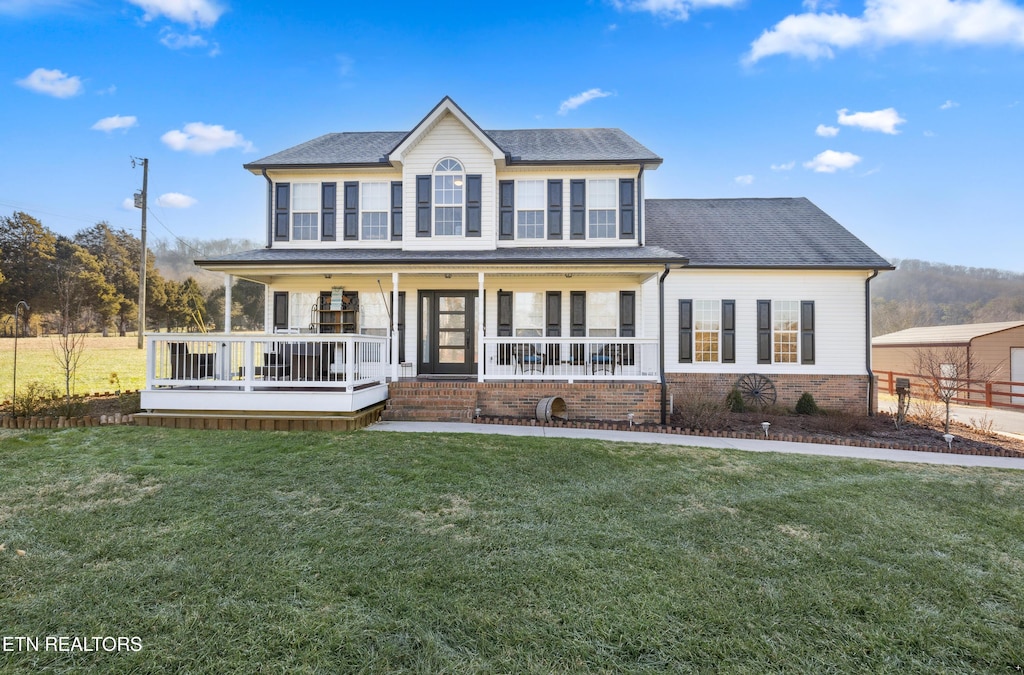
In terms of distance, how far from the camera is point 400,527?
3.99 metres

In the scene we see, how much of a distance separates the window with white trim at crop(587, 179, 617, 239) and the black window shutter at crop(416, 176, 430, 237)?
14.0ft

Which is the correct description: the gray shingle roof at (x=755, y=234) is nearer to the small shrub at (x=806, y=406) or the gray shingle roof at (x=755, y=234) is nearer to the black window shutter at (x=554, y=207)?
the black window shutter at (x=554, y=207)

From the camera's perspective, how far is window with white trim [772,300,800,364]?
12539 mm

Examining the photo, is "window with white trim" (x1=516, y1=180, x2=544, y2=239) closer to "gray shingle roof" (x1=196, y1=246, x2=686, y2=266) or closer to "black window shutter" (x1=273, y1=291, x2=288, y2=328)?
"gray shingle roof" (x1=196, y1=246, x2=686, y2=266)

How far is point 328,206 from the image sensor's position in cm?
1226

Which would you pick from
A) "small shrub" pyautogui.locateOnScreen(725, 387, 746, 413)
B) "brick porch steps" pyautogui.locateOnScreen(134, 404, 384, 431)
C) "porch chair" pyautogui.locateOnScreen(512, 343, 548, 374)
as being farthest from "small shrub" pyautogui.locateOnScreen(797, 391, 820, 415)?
"brick porch steps" pyautogui.locateOnScreen(134, 404, 384, 431)

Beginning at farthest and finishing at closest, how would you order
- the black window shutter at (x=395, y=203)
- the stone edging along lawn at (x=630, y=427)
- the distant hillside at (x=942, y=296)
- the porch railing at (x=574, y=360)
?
the distant hillside at (x=942, y=296), the black window shutter at (x=395, y=203), the porch railing at (x=574, y=360), the stone edging along lawn at (x=630, y=427)

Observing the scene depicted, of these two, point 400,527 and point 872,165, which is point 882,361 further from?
point 400,527

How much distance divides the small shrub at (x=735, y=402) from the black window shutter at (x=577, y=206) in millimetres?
5756

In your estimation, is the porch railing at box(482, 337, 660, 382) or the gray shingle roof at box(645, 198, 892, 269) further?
the gray shingle roof at box(645, 198, 892, 269)

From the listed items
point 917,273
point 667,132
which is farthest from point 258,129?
point 917,273

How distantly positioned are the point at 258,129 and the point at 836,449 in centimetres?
3138

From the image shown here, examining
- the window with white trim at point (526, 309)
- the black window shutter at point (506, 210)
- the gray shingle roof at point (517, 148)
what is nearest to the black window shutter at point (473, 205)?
the black window shutter at point (506, 210)

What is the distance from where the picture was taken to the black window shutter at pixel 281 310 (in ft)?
39.8
